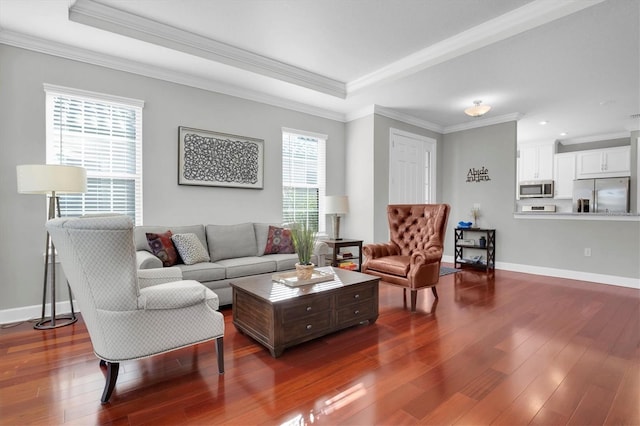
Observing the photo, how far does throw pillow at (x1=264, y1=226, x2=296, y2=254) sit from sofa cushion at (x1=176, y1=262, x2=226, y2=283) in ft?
2.82

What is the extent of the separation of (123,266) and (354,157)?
14.2 feet

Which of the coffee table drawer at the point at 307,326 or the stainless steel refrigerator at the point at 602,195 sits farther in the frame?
the stainless steel refrigerator at the point at 602,195

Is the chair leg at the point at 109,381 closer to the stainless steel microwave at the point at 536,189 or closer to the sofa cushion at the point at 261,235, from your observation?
the sofa cushion at the point at 261,235

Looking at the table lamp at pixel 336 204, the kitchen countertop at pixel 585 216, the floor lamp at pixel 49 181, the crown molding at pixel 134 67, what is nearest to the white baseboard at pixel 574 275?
the kitchen countertop at pixel 585 216

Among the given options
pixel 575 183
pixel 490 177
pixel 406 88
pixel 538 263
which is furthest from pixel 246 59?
pixel 575 183

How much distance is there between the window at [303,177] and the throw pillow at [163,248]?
1.88 m

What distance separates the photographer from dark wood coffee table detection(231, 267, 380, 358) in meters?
2.30

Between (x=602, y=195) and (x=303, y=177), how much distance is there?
20.0ft

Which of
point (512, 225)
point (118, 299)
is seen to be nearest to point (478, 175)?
point (512, 225)

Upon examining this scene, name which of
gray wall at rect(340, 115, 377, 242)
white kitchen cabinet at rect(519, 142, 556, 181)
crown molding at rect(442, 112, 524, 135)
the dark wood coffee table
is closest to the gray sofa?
the dark wood coffee table

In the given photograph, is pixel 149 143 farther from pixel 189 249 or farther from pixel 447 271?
pixel 447 271

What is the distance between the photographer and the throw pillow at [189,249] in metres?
3.33

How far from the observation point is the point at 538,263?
5.32 meters

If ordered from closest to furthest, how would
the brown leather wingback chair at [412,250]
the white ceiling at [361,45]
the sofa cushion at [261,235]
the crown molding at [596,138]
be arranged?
the white ceiling at [361,45]
the brown leather wingback chair at [412,250]
the sofa cushion at [261,235]
the crown molding at [596,138]
